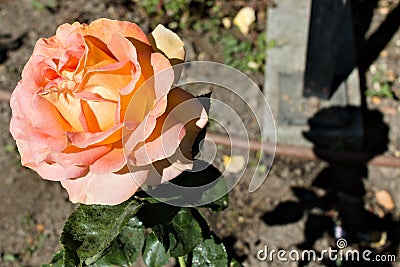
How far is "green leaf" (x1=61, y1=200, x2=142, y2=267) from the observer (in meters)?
0.67

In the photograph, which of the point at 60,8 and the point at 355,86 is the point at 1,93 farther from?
the point at 355,86

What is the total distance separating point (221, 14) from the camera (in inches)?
99.3

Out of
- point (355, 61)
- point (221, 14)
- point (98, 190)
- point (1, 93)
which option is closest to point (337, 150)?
point (355, 61)

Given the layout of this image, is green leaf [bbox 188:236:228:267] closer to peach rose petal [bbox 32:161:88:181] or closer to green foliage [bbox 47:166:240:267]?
green foliage [bbox 47:166:240:267]

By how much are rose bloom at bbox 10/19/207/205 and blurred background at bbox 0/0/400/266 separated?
1.26 metres

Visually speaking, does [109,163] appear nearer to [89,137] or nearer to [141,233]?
[89,137]

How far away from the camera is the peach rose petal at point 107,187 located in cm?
62

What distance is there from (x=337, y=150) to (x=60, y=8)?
150 centimetres

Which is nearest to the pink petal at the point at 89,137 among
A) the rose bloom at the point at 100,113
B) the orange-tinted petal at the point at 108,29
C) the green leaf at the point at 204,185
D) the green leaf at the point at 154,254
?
the rose bloom at the point at 100,113

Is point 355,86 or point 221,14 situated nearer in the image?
point 355,86

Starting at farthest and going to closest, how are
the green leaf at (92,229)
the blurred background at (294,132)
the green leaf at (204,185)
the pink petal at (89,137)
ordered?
the blurred background at (294,132) < the green leaf at (204,185) < the green leaf at (92,229) < the pink petal at (89,137)

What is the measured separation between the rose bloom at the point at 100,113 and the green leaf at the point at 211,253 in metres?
0.29

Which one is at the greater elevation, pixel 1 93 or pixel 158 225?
pixel 158 225

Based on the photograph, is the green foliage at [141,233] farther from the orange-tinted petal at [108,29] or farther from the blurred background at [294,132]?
the blurred background at [294,132]
